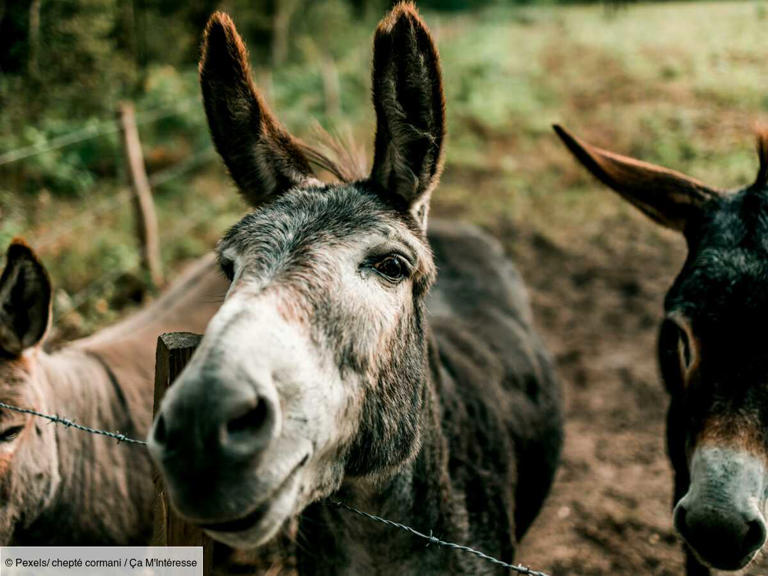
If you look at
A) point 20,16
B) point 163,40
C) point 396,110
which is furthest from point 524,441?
point 163,40

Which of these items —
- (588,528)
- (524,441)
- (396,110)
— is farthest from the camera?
(588,528)

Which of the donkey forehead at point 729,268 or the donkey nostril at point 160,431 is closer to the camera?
the donkey nostril at point 160,431

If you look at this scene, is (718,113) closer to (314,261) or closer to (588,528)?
(588,528)

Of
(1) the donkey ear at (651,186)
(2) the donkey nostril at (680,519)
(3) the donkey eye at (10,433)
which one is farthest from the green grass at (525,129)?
(2) the donkey nostril at (680,519)

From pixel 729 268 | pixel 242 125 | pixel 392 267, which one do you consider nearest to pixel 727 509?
pixel 729 268

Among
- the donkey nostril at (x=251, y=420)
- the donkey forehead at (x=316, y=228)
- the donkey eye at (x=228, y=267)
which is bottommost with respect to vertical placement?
the donkey nostril at (x=251, y=420)

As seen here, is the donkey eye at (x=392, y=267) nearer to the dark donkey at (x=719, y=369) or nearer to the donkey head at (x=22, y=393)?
the dark donkey at (x=719, y=369)

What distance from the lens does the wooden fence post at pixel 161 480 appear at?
193 centimetres

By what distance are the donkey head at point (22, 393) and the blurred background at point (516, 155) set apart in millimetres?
1562

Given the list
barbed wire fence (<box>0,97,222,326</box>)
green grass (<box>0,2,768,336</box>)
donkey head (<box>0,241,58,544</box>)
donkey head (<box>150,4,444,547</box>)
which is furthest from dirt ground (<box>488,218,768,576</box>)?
barbed wire fence (<box>0,97,222,326</box>)

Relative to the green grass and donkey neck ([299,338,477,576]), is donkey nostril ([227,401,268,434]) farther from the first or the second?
the green grass

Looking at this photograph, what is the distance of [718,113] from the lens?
428 inches

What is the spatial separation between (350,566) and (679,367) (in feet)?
5.34

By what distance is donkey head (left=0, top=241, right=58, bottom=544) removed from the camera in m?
2.67
